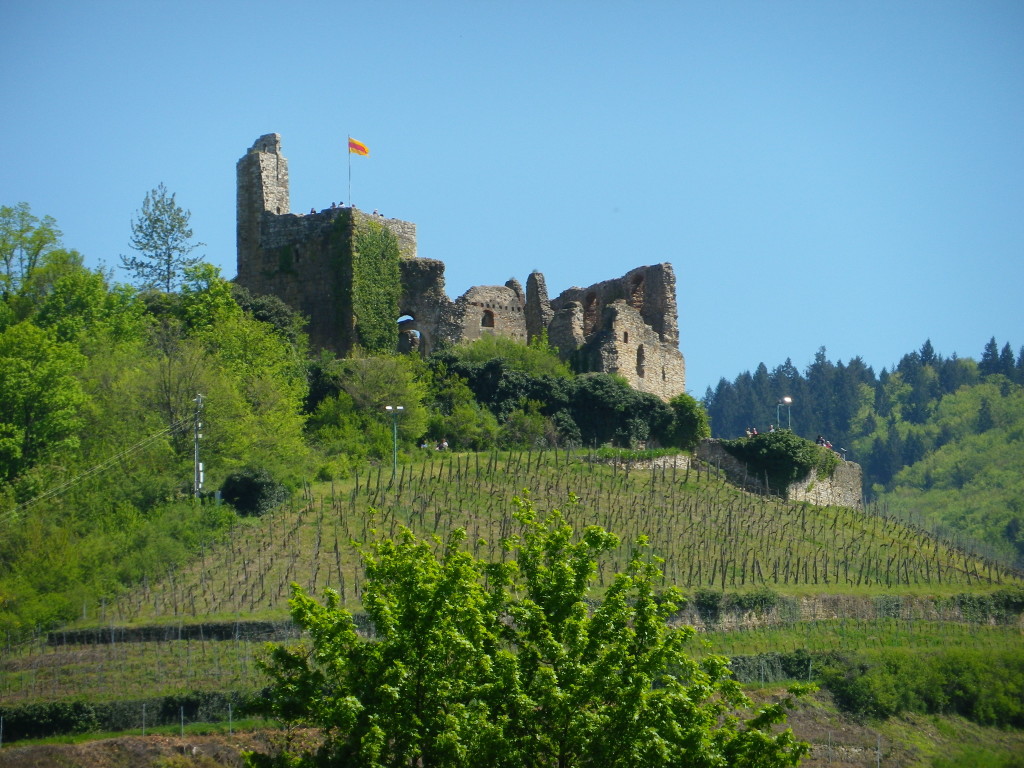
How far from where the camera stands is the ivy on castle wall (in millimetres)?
55750

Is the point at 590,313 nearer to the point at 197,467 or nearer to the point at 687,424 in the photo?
the point at 687,424

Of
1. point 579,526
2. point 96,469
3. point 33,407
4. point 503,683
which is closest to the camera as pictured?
point 503,683

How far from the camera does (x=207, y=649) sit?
3344 centimetres

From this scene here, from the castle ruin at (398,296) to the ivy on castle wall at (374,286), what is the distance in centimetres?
4

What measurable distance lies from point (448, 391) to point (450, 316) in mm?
5330

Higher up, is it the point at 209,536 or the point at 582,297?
the point at 582,297

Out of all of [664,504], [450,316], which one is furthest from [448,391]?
[664,504]

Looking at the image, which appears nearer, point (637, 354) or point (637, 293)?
point (637, 354)

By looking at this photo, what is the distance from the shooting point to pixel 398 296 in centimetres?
5738

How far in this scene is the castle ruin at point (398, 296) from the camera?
5653 cm

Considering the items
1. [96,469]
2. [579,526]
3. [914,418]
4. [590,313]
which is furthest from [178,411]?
[914,418]

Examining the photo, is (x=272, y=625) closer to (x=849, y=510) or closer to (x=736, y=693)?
(x=736, y=693)

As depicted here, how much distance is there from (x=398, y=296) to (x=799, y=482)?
1460 centimetres

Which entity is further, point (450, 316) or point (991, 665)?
point (450, 316)
